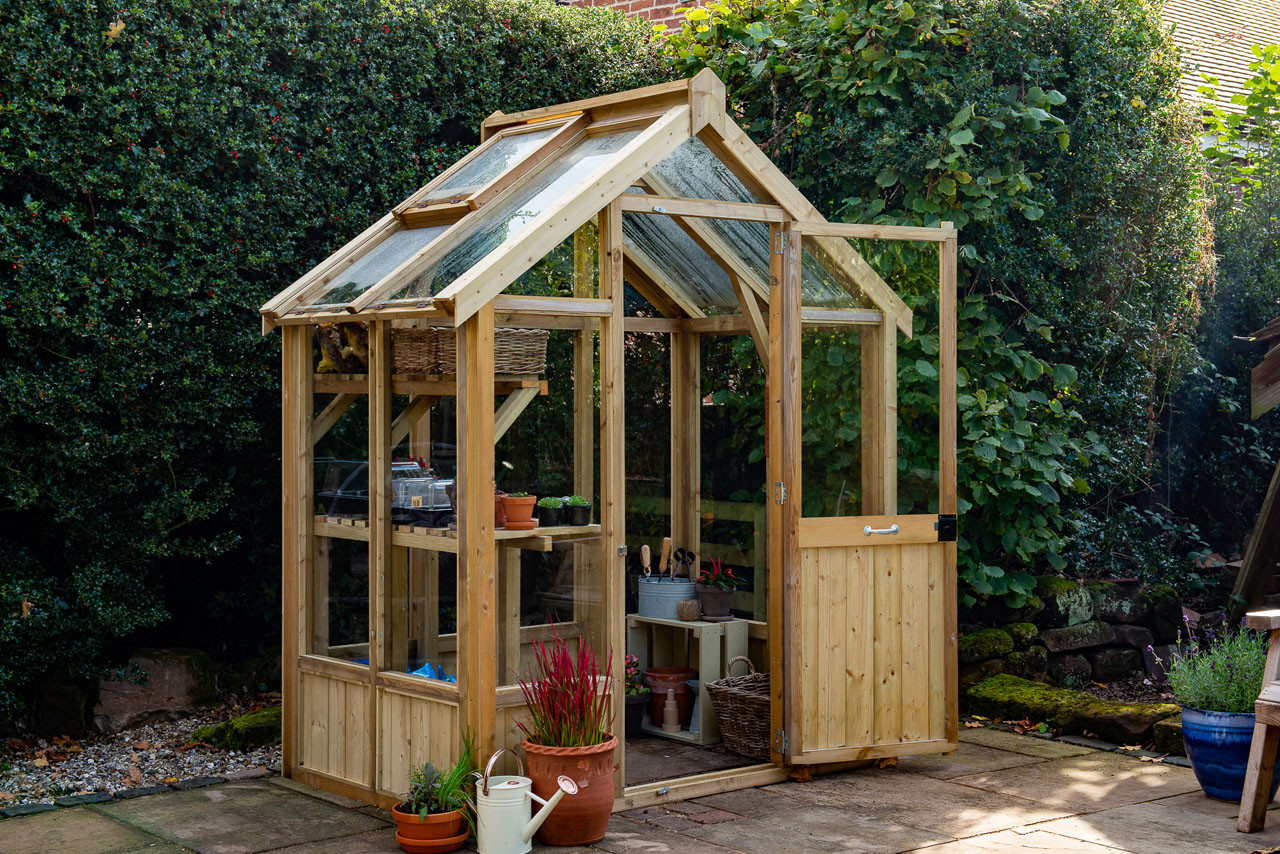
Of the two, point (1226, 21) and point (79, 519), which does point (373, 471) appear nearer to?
point (79, 519)

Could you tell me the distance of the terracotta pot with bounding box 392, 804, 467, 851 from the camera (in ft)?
15.6

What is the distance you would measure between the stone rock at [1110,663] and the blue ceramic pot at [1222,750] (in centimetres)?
228

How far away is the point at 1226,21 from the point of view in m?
13.2

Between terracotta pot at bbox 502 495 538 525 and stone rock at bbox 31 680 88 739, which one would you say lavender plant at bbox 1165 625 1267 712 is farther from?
stone rock at bbox 31 680 88 739

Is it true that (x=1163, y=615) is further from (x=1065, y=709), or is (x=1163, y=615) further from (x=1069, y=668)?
(x=1065, y=709)

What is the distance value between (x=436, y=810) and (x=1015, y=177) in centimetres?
469

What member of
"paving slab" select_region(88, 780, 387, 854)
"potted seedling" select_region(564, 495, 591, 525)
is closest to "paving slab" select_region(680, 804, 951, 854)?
"potted seedling" select_region(564, 495, 591, 525)

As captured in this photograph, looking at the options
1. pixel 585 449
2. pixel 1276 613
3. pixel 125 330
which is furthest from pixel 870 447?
pixel 125 330

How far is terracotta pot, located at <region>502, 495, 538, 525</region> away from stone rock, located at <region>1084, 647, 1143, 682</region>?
4.20 metres

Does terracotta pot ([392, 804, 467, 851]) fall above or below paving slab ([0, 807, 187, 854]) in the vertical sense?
above

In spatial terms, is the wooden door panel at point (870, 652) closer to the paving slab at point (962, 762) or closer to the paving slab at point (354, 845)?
the paving slab at point (962, 762)

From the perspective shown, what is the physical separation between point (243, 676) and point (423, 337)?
2.75 meters

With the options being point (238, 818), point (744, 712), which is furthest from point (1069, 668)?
point (238, 818)

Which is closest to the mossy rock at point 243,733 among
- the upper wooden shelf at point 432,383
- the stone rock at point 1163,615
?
the upper wooden shelf at point 432,383
